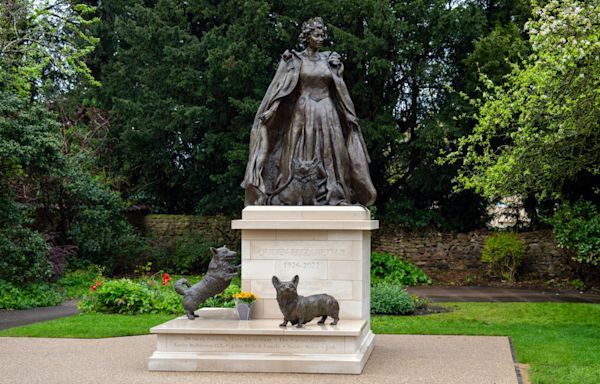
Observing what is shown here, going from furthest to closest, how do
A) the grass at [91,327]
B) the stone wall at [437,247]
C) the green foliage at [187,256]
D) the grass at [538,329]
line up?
the stone wall at [437,247]
the green foliage at [187,256]
the grass at [91,327]
the grass at [538,329]

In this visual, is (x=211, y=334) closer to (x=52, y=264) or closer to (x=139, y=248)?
(x=52, y=264)

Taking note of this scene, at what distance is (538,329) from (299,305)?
5717 millimetres

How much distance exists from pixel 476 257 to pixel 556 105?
32.6ft

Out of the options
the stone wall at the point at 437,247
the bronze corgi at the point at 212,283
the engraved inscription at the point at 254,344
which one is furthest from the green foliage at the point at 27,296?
the stone wall at the point at 437,247

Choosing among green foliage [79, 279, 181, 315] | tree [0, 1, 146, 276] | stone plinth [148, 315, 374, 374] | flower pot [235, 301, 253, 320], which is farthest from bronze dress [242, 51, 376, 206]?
tree [0, 1, 146, 276]

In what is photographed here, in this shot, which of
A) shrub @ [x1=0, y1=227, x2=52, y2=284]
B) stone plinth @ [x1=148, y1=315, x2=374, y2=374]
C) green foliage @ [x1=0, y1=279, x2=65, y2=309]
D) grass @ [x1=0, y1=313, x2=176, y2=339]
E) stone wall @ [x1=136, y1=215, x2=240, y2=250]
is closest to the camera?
stone plinth @ [x1=148, y1=315, x2=374, y2=374]

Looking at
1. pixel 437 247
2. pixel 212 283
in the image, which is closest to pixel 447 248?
pixel 437 247

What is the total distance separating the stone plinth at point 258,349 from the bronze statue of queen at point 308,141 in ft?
6.84

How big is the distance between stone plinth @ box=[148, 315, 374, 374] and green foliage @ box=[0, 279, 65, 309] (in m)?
8.05

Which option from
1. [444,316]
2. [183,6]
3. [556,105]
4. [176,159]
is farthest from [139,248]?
[556,105]

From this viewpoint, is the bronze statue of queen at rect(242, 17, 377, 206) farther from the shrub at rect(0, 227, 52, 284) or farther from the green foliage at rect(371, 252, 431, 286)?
the green foliage at rect(371, 252, 431, 286)

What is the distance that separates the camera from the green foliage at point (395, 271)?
21656mm

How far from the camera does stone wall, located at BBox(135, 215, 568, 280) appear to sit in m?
22.3

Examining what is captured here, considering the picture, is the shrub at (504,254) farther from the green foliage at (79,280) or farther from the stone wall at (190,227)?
the green foliage at (79,280)
